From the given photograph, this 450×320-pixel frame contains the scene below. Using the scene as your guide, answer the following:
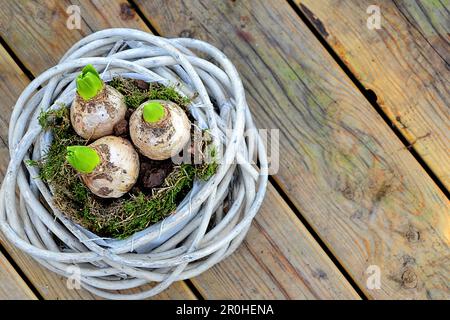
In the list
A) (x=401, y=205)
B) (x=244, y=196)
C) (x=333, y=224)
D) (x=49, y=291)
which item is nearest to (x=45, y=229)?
(x=49, y=291)

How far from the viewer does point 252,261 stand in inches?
37.7

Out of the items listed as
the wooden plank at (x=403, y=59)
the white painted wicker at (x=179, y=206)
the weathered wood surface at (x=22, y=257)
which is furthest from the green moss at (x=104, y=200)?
the wooden plank at (x=403, y=59)

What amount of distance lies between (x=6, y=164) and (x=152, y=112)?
0.41 m

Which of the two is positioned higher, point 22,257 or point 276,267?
point 22,257

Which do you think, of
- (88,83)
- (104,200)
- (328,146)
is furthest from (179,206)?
(328,146)

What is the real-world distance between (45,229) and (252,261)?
13.4 inches

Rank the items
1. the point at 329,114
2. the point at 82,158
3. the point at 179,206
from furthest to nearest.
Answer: the point at 329,114 → the point at 179,206 → the point at 82,158

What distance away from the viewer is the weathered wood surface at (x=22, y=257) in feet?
3.10

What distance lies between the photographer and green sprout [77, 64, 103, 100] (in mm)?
652

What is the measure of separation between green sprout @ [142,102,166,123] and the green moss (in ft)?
0.29

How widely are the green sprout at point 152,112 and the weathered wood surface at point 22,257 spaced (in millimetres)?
377

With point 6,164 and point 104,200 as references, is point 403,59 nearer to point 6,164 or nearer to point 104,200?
point 104,200

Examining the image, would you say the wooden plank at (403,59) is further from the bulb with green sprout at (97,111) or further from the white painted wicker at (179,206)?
the bulb with green sprout at (97,111)

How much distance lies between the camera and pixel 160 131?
688mm
